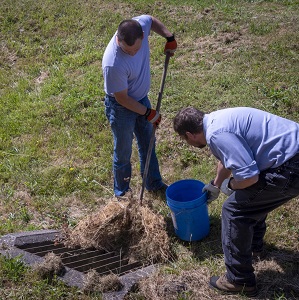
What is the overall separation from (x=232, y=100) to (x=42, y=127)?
264 cm

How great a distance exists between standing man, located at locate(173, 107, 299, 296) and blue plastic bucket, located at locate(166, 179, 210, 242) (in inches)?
25.4

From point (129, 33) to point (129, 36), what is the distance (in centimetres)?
2

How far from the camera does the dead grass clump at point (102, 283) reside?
12.9ft

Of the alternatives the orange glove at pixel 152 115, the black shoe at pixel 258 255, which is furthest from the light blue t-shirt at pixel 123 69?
the black shoe at pixel 258 255

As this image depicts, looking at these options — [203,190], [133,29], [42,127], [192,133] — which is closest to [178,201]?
[203,190]

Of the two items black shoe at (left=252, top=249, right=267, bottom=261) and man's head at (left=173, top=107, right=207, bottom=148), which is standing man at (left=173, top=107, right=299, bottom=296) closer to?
man's head at (left=173, top=107, right=207, bottom=148)

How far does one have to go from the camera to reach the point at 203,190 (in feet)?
14.3

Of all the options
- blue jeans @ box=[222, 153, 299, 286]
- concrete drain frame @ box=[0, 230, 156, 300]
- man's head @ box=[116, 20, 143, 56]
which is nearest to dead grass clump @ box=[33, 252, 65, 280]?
concrete drain frame @ box=[0, 230, 156, 300]

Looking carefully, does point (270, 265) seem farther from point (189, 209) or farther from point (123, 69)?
point (123, 69)

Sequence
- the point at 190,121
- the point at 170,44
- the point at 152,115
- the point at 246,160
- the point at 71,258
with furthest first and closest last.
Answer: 1. the point at 170,44
2. the point at 152,115
3. the point at 71,258
4. the point at 190,121
5. the point at 246,160

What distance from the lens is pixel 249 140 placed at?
3.44 metres

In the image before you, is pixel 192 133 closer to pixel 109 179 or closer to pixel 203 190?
pixel 203 190

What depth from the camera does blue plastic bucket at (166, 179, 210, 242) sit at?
4398 mm

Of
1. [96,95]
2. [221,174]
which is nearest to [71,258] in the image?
[221,174]
